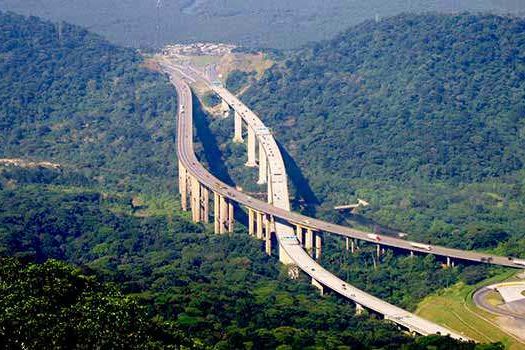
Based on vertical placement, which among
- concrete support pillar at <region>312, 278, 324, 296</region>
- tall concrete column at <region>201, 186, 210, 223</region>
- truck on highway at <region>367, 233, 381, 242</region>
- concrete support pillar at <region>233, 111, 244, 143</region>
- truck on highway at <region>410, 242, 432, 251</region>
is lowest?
concrete support pillar at <region>312, 278, 324, 296</region>

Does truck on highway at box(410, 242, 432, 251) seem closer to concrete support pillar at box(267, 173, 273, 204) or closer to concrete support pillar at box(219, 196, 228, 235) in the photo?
concrete support pillar at box(267, 173, 273, 204)

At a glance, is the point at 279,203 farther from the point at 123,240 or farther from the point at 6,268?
the point at 6,268

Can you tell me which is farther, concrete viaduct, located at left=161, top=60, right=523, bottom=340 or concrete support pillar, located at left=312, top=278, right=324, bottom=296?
concrete support pillar, located at left=312, top=278, right=324, bottom=296

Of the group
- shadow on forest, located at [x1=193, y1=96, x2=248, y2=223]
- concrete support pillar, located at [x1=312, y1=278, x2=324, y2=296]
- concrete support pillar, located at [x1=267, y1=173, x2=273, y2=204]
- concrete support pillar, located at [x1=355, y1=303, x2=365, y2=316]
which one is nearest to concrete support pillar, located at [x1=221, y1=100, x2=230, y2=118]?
shadow on forest, located at [x1=193, y1=96, x2=248, y2=223]

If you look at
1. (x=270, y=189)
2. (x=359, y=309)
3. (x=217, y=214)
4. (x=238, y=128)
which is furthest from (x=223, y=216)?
(x=238, y=128)

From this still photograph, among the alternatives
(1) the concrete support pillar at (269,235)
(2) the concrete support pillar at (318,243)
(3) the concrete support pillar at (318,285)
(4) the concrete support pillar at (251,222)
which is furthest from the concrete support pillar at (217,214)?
(3) the concrete support pillar at (318,285)

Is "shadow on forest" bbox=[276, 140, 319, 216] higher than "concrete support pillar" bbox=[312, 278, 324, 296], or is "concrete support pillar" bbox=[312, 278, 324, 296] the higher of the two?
"shadow on forest" bbox=[276, 140, 319, 216]

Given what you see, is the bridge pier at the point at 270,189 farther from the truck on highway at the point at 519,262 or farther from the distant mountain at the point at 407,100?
the truck on highway at the point at 519,262

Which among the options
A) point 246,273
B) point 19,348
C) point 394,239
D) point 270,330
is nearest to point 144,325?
point 19,348
